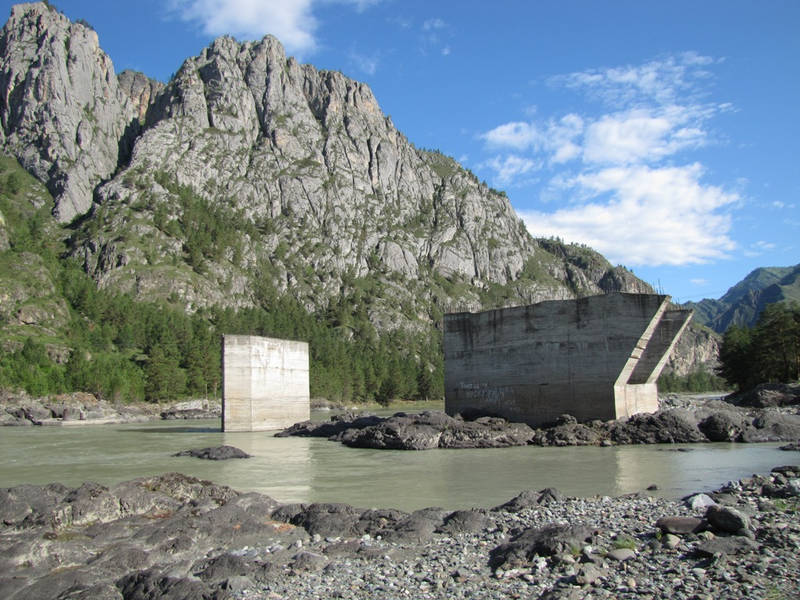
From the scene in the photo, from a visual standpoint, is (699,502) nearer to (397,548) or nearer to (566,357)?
(397,548)

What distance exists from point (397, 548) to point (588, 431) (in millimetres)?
18277

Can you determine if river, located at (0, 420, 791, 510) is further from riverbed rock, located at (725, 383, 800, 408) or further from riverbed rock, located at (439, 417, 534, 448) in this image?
riverbed rock, located at (725, 383, 800, 408)

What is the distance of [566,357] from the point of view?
27922mm

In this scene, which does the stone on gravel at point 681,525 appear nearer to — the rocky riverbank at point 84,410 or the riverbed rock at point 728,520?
the riverbed rock at point 728,520

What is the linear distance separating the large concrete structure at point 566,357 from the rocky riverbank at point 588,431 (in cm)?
114

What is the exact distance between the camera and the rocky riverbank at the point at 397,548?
7.26 metres

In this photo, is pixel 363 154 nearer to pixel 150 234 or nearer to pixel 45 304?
pixel 150 234

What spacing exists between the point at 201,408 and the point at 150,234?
57.7 metres

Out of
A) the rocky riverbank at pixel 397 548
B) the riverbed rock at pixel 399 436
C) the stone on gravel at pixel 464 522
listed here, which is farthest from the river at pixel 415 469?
the rocky riverbank at pixel 397 548

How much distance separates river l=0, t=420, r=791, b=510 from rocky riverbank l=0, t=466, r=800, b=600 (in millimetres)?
2458

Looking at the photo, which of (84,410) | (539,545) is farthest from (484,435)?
(84,410)

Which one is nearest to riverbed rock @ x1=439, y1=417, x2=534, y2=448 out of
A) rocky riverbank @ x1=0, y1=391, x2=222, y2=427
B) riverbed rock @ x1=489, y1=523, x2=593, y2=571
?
riverbed rock @ x1=489, y1=523, x2=593, y2=571

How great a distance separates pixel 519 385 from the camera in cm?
2944

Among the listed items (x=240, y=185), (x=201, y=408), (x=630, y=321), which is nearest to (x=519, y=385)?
(x=630, y=321)
